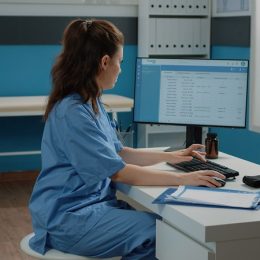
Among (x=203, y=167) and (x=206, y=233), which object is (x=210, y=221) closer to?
(x=206, y=233)

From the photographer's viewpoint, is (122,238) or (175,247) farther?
(122,238)

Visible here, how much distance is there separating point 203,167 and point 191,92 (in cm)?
41

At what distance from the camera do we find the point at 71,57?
6.85ft

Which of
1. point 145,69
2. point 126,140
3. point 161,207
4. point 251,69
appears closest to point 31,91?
point 126,140

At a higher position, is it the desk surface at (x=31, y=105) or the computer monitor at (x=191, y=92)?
the computer monitor at (x=191, y=92)

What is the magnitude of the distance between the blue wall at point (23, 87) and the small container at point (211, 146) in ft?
8.74

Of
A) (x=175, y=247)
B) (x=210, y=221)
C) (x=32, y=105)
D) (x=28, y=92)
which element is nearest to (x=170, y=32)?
(x=28, y=92)

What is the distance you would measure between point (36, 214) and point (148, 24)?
10.2ft

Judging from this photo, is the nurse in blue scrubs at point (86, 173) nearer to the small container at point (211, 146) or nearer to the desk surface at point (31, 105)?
the small container at point (211, 146)

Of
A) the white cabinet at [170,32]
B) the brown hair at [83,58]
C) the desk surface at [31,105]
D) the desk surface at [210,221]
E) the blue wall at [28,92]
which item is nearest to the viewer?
the desk surface at [210,221]

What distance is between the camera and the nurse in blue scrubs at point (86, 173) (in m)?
1.96

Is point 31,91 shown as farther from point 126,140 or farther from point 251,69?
point 251,69

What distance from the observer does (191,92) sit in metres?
2.52

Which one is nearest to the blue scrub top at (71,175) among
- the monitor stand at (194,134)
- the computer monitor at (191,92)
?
the computer monitor at (191,92)
